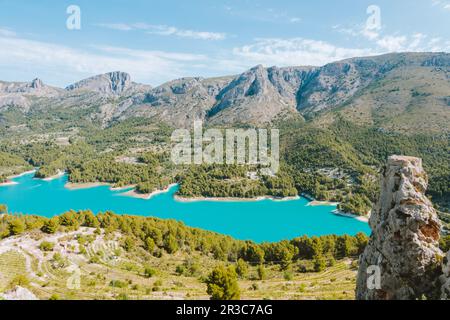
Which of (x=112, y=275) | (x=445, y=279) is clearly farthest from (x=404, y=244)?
(x=112, y=275)

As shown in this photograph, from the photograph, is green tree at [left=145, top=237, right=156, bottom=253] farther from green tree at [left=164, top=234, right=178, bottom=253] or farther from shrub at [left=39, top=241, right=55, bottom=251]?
shrub at [left=39, top=241, right=55, bottom=251]

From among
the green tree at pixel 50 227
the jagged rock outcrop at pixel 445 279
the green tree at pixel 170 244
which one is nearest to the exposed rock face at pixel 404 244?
the jagged rock outcrop at pixel 445 279

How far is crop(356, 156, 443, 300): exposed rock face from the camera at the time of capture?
11969mm

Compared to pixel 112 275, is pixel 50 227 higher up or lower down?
higher up

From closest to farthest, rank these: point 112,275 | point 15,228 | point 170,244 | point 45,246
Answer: point 112,275 → point 45,246 → point 15,228 → point 170,244

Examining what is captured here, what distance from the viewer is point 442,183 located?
7606 centimetres

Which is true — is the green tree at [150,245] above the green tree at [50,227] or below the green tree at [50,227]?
below

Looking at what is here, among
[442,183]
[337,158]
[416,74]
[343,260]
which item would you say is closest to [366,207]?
[442,183]

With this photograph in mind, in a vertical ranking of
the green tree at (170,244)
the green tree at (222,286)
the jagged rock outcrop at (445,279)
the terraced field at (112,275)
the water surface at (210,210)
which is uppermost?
the jagged rock outcrop at (445,279)

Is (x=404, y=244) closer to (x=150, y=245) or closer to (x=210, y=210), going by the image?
(x=150, y=245)

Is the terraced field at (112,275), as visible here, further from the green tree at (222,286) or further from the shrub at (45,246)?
the green tree at (222,286)

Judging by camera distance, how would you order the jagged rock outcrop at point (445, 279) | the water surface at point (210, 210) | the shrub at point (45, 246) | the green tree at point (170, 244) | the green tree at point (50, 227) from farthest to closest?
the water surface at point (210, 210) → the green tree at point (170, 244) → the green tree at point (50, 227) → the shrub at point (45, 246) → the jagged rock outcrop at point (445, 279)

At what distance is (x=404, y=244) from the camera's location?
1244 cm

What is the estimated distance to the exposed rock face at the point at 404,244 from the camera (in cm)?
1197
